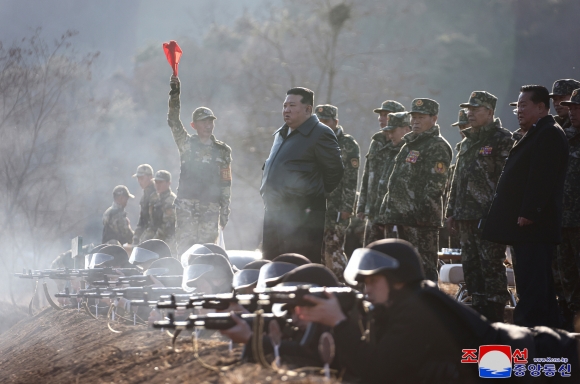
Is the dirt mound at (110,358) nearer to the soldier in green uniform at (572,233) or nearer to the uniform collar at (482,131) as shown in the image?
the soldier in green uniform at (572,233)

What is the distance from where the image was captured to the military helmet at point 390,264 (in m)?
5.09

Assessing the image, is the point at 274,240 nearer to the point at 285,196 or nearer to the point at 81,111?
the point at 285,196

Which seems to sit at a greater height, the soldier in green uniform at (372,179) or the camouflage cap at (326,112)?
the camouflage cap at (326,112)

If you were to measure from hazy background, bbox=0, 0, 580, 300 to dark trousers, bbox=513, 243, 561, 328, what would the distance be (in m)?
14.7

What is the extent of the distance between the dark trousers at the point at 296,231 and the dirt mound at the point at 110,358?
152 centimetres

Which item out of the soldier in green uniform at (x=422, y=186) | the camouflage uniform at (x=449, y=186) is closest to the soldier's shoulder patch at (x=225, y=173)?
the soldier in green uniform at (x=422, y=186)

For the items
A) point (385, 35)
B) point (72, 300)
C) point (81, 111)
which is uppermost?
point (385, 35)

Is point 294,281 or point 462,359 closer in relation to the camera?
point 462,359

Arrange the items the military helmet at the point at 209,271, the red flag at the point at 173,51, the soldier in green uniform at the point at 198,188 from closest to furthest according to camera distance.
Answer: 1. the military helmet at the point at 209,271
2. the red flag at the point at 173,51
3. the soldier in green uniform at the point at 198,188

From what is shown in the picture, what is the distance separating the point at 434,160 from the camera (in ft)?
32.1

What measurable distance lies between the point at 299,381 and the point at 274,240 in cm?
419

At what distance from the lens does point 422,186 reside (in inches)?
387

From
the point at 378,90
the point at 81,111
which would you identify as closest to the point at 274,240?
the point at 81,111

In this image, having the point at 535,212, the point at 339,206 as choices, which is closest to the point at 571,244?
the point at 535,212
